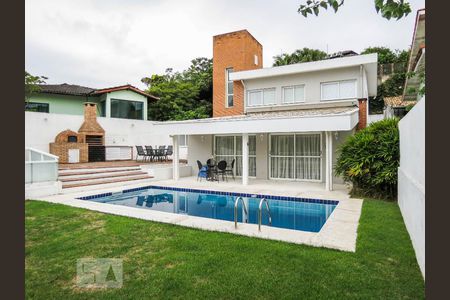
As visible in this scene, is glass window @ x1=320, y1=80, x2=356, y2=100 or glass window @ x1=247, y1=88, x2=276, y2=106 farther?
glass window @ x1=247, y1=88, x2=276, y2=106

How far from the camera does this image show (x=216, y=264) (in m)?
5.56

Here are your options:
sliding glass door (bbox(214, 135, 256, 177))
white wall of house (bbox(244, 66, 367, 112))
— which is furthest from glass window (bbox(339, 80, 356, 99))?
sliding glass door (bbox(214, 135, 256, 177))

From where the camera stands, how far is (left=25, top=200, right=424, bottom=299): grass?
180 inches

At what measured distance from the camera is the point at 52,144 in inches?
853

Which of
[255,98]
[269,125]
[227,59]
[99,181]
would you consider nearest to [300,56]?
[227,59]

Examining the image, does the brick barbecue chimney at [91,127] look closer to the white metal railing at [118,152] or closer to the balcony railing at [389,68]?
the white metal railing at [118,152]

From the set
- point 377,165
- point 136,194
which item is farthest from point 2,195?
point 136,194

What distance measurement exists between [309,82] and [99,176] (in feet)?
45.2

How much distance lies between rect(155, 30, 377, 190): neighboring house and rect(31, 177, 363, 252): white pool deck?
1.36 meters

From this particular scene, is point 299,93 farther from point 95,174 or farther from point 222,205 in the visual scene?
point 95,174

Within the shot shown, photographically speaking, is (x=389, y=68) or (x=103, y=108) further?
(x=389, y=68)

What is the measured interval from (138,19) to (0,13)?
2.57 metres

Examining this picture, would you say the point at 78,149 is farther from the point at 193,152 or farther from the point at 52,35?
the point at 52,35

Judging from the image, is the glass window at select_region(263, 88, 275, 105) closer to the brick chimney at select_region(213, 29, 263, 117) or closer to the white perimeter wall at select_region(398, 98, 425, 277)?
the brick chimney at select_region(213, 29, 263, 117)
